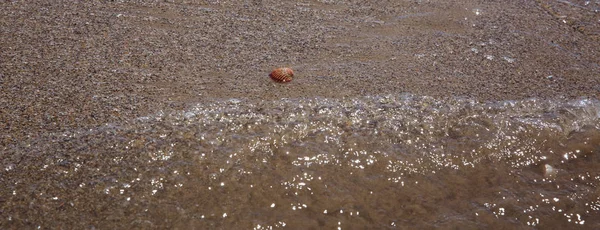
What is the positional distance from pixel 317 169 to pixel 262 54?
125 centimetres

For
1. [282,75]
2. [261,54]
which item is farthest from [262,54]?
[282,75]

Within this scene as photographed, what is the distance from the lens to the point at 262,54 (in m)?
3.75

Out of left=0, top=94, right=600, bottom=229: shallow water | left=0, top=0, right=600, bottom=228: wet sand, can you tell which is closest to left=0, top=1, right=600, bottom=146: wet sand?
left=0, top=0, right=600, bottom=228: wet sand

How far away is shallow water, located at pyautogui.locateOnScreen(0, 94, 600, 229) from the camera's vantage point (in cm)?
255

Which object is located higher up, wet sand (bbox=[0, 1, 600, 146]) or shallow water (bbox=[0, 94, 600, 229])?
wet sand (bbox=[0, 1, 600, 146])

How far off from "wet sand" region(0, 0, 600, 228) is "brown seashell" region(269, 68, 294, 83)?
0.04 metres

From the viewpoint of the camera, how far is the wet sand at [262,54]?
3168mm

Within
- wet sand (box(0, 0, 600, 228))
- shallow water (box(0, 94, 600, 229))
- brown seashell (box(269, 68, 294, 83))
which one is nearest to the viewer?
shallow water (box(0, 94, 600, 229))

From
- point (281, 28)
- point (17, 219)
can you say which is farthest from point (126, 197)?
point (281, 28)

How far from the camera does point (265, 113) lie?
10.2 ft

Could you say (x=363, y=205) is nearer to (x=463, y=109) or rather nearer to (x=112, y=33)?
(x=463, y=109)

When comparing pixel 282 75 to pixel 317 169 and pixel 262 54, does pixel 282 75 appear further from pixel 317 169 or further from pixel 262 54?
pixel 317 169

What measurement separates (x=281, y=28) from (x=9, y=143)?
7.06ft

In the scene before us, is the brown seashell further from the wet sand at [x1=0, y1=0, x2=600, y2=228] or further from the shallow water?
the shallow water
